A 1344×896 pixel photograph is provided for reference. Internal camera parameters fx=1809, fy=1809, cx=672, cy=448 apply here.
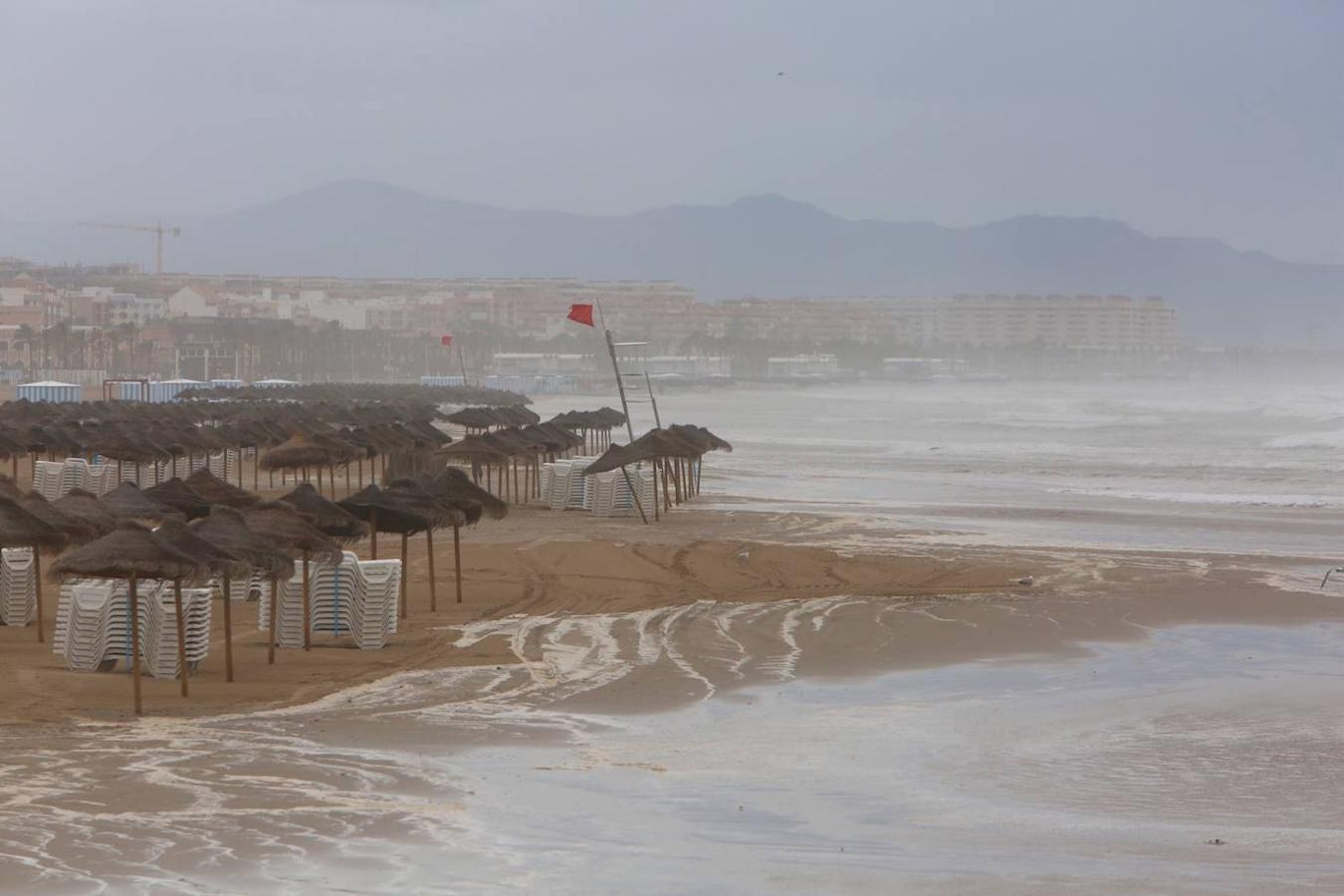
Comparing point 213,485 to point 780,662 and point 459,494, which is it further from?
point 780,662

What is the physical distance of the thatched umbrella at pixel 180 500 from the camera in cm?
1762

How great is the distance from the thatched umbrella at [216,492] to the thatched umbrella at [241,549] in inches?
181

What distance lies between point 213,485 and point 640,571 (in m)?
5.02

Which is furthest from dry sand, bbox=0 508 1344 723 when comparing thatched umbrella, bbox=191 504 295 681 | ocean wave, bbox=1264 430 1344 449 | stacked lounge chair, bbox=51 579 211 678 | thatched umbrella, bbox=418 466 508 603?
ocean wave, bbox=1264 430 1344 449

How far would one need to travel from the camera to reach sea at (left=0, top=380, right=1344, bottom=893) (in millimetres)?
8148

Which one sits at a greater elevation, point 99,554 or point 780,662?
point 99,554

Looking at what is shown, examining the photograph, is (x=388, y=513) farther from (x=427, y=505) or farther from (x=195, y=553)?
(x=195, y=553)

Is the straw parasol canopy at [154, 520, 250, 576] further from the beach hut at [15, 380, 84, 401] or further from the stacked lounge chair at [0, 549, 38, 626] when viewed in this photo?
the beach hut at [15, 380, 84, 401]

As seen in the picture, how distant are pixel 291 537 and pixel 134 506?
3408mm

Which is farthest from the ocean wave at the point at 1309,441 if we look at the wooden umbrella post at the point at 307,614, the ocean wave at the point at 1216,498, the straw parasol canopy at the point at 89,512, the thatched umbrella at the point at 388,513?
the straw parasol canopy at the point at 89,512

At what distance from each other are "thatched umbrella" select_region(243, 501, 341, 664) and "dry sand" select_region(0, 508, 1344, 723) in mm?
367

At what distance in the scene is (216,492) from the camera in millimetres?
18703

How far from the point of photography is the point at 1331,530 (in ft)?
91.1

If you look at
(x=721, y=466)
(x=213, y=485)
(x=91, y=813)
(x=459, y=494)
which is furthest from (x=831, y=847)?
(x=721, y=466)
